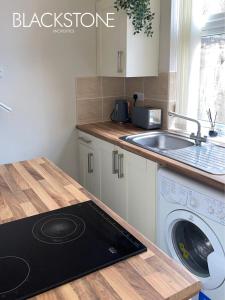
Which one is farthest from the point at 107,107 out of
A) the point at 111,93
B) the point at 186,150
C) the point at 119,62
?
the point at 186,150

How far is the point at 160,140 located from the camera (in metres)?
2.32

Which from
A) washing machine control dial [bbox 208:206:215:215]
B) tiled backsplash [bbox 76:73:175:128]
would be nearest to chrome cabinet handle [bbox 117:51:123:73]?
tiled backsplash [bbox 76:73:175:128]

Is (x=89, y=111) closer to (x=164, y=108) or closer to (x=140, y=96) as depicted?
(x=140, y=96)

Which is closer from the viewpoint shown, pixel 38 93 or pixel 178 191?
pixel 178 191

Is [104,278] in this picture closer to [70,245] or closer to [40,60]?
[70,245]

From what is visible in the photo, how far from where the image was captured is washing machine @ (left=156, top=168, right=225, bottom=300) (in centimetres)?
141

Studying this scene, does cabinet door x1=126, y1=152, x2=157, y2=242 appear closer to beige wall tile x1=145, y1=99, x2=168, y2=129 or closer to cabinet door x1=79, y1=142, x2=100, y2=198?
cabinet door x1=79, y1=142, x2=100, y2=198

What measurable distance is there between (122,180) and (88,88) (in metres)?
0.99

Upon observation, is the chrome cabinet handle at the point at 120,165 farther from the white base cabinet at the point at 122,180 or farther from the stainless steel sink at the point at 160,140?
the stainless steel sink at the point at 160,140

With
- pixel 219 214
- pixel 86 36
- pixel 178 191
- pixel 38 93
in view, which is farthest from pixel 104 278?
→ pixel 86 36

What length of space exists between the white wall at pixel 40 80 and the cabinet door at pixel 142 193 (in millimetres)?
884

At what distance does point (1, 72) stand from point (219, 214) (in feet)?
6.19

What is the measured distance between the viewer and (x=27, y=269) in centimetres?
78

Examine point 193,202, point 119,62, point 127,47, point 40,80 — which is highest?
point 127,47
